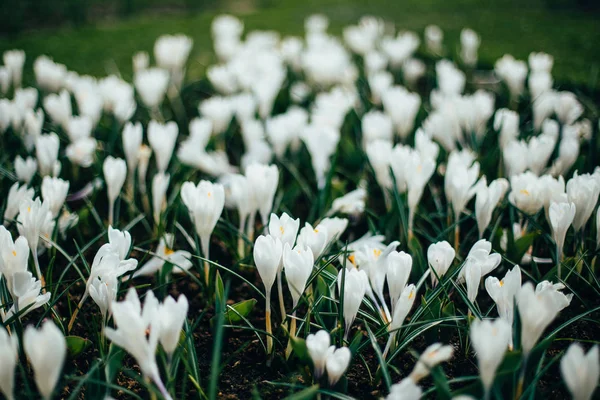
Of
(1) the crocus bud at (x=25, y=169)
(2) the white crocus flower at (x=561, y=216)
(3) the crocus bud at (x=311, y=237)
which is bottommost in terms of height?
(1) the crocus bud at (x=25, y=169)

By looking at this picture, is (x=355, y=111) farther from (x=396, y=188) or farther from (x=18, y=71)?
(x=18, y=71)

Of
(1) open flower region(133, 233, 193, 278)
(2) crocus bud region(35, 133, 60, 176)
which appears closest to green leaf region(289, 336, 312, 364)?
(1) open flower region(133, 233, 193, 278)

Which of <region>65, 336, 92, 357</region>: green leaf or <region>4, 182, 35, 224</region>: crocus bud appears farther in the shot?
<region>4, 182, 35, 224</region>: crocus bud

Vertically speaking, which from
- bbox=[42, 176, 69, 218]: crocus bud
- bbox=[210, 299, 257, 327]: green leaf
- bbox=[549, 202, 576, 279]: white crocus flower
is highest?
bbox=[549, 202, 576, 279]: white crocus flower

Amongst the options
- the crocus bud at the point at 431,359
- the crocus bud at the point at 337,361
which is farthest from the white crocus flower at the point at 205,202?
the crocus bud at the point at 431,359

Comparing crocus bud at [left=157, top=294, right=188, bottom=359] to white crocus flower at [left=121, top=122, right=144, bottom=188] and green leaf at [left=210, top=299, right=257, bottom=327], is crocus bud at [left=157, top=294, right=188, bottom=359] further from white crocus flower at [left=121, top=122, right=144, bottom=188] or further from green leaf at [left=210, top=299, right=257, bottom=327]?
white crocus flower at [left=121, top=122, right=144, bottom=188]

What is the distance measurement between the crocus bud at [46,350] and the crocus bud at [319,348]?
455 mm

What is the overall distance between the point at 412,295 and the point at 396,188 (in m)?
0.53

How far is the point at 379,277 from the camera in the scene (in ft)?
4.26

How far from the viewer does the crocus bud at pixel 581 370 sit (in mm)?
857

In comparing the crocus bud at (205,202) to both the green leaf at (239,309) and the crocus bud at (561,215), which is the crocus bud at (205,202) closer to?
the green leaf at (239,309)

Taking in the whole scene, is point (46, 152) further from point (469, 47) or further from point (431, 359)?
point (469, 47)

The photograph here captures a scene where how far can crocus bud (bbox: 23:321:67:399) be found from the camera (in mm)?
830

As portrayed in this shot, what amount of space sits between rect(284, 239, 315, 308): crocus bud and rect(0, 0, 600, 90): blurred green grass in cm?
238
